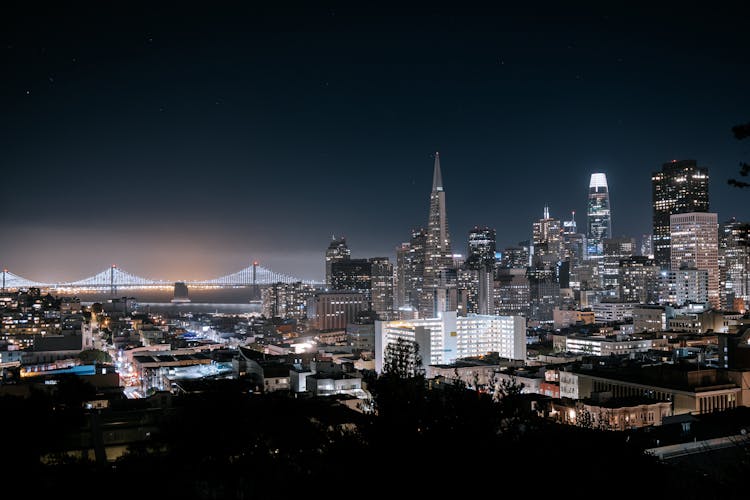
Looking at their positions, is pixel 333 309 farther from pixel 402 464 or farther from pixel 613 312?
pixel 402 464

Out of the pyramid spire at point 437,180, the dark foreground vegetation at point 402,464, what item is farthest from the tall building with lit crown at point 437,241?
the dark foreground vegetation at point 402,464

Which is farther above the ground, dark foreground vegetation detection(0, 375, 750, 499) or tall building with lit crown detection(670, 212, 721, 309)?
tall building with lit crown detection(670, 212, 721, 309)

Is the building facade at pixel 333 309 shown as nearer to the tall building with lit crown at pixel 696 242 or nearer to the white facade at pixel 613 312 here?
the white facade at pixel 613 312

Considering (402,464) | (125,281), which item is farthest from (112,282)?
(402,464)

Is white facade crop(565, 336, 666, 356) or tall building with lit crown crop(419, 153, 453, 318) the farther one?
tall building with lit crown crop(419, 153, 453, 318)

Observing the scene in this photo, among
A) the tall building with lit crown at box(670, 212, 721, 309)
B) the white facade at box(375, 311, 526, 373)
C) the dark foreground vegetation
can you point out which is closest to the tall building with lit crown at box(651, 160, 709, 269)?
the tall building with lit crown at box(670, 212, 721, 309)

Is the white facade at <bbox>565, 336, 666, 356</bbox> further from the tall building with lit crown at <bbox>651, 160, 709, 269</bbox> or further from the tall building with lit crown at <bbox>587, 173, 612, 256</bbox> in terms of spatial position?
the tall building with lit crown at <bbox>587, 173, 612, 256</bbox>

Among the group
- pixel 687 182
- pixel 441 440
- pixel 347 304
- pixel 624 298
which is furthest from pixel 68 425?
pixel 687 182
